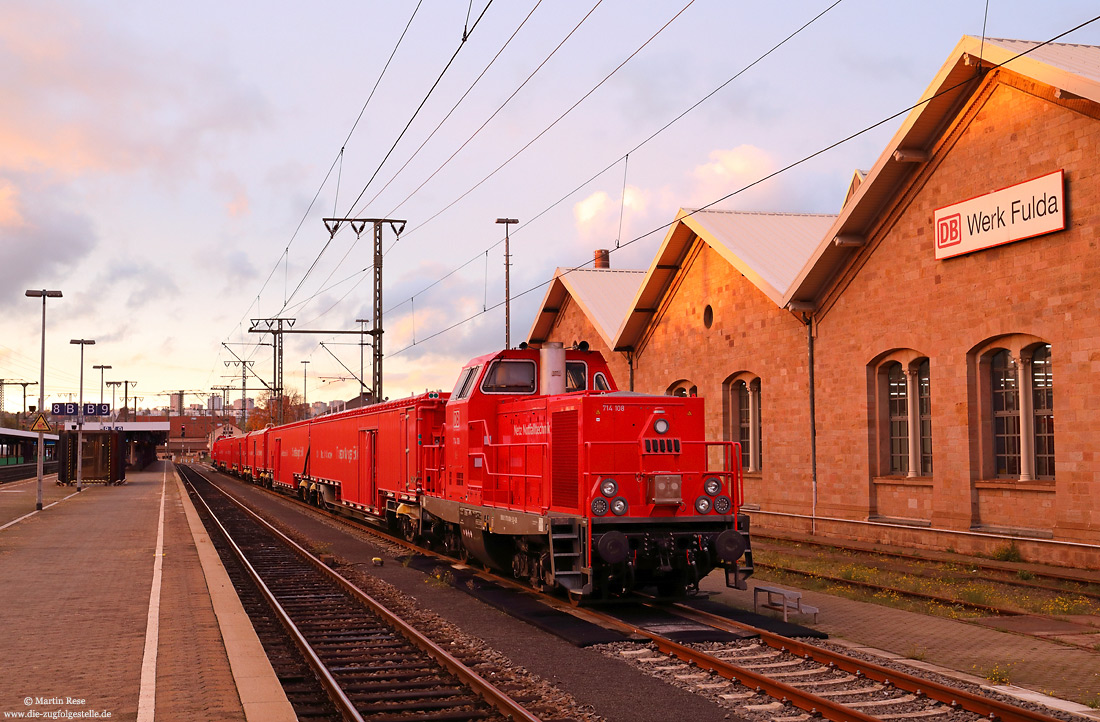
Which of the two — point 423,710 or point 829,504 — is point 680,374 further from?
point 423,710

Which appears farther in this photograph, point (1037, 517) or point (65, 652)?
point (1037, 517)

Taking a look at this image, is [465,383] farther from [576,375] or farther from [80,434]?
[80,434]

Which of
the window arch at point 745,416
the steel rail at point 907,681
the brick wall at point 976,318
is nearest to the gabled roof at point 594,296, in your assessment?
the window arch at point 745,416

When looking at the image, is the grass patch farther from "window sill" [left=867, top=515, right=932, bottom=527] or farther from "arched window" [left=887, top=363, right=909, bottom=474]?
"arched window" [left=887, top=363, right=909, bottom=474]

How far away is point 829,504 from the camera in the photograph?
24125 millimetres

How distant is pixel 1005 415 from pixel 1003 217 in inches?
161

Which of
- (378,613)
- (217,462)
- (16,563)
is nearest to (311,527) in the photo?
(16,563)

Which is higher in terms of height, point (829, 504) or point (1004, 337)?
point (1004, 337)

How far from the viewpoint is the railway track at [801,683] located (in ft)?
24.3

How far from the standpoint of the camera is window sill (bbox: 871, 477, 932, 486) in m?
21.4

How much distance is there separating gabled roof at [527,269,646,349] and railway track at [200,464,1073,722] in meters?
26.1

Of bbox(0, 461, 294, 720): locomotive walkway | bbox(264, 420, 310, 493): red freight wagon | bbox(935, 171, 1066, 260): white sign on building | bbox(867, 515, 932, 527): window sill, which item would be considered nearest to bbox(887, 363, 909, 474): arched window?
bbox(867, 515, 932, 527): window sill

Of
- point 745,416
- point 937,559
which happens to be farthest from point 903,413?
point 745,416

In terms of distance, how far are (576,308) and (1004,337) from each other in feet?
73.2
